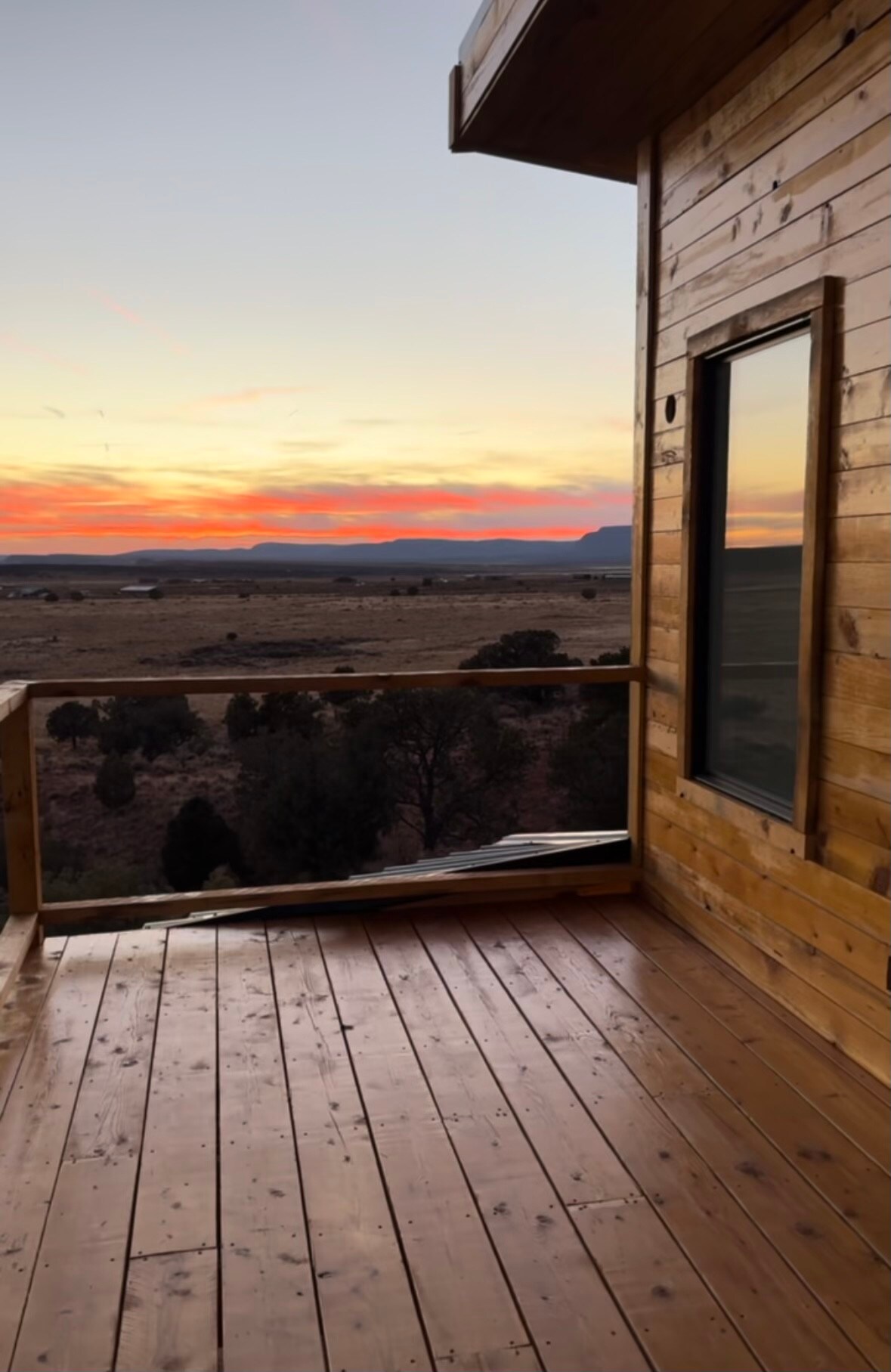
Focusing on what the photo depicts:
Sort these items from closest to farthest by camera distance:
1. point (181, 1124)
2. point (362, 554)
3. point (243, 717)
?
point (181, 1124) → point (362, 554) → point (243, 717)

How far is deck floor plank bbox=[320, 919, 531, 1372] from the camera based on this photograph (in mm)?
1583

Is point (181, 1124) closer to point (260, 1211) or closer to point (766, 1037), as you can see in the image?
point (260, 1211)

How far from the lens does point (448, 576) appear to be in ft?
48.8

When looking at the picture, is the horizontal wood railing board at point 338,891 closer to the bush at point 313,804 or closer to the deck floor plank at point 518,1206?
the deck floor plank at point 518,1206

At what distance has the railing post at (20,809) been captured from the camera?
3266 millimetres

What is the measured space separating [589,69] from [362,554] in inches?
389

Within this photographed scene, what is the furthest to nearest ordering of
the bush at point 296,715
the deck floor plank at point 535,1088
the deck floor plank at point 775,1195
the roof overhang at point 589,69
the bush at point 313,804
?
the bush at point 313,804 → the bush at point 296,715 → the roof overhang at point 589,69 → the deck floor plank at point 535,1088 → the deck floor plank at point 775,1195

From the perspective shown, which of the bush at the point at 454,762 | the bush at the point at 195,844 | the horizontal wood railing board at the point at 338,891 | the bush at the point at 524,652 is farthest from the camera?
the bush at the point at 524,652

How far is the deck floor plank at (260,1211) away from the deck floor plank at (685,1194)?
0.68 meters

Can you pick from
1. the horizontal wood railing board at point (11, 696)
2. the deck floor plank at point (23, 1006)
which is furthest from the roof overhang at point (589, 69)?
the deck floor plank at point (23, 1006)

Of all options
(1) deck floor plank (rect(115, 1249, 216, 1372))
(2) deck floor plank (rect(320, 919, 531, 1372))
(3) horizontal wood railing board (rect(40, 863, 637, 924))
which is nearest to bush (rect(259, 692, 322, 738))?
(3) horizontal wood railing board (rect(40, 863, 637, 924))

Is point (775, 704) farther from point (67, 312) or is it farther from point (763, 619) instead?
point (67, 312)

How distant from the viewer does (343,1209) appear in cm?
191

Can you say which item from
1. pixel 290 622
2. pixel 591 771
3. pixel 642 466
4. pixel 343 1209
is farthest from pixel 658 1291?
pixel 290 622
